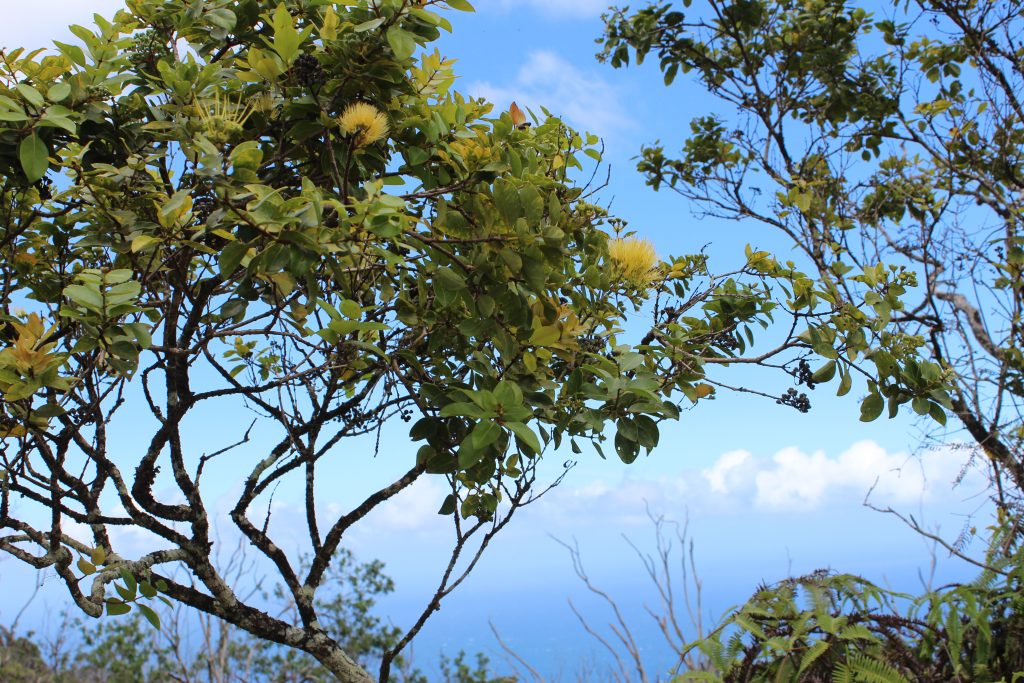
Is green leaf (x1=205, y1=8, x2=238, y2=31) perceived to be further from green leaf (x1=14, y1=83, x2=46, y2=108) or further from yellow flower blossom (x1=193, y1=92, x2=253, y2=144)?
green leaf (x1=14, y1=83, x2=46, y2=108)

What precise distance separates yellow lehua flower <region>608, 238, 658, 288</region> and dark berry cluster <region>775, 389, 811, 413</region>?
0.62m

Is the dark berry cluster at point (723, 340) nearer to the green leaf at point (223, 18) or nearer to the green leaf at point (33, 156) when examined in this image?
the green leaf at point (223, 18)

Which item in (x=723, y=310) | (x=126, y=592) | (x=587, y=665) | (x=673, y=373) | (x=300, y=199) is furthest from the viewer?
(x=587, y=665)

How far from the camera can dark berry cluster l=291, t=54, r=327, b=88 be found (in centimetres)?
152

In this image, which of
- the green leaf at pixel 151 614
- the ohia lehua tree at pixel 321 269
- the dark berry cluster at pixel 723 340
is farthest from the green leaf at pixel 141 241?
the dark berry cluster at pixel 723 340

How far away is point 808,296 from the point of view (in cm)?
204

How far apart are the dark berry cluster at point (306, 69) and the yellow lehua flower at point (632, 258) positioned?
671mm

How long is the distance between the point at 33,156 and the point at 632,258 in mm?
1097

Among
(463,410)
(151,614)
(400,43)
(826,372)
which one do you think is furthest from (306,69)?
(826,372)

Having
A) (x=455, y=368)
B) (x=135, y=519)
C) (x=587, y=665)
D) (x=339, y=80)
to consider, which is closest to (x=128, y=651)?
(x=587, y=665)

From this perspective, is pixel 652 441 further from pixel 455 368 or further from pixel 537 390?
pixel 455 368

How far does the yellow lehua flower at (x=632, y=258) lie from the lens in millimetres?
1692

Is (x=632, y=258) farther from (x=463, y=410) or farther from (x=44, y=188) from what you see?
(x=44, y=188)

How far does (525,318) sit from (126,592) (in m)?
1.12
